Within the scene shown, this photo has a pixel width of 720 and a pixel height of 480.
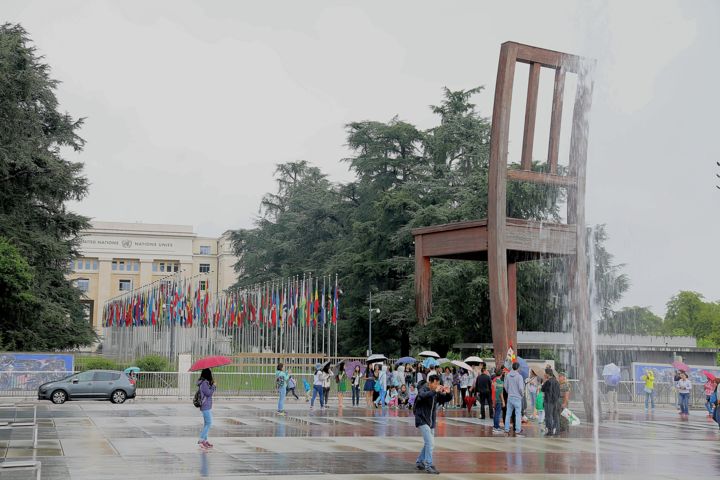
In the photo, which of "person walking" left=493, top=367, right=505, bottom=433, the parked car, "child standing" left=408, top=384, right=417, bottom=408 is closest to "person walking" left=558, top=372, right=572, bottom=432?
"person walking" left=493, top=367, right=505, bottom=433

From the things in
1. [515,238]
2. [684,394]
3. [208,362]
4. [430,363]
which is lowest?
[684,394]

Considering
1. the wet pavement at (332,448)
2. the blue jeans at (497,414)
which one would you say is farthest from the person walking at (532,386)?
the blue jeans at (497,414)

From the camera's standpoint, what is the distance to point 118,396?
34.1 m

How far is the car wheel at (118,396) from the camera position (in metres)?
34.0

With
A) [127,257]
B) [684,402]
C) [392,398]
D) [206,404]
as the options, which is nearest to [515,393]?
[206,404]

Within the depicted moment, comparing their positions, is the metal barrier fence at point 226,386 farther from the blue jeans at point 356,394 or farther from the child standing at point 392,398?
the child standing at point 392,398

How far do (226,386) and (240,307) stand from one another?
16896 millimetres

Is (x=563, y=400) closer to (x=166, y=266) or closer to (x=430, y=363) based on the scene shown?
(x=430, y=363)

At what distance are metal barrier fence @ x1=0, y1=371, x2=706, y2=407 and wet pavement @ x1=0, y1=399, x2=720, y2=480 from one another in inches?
363

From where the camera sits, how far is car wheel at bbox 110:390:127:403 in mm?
34000

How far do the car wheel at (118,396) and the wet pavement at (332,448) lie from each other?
18.9ft

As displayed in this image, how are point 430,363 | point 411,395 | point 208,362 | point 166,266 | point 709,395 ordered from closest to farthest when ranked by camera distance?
1. point 208,362
2. point 430,363
3. point 709,395
4. point 411,395
5. point 166,266

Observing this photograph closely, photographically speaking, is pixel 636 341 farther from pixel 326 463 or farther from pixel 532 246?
pixel 326 463

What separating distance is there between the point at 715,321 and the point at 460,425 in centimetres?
8509
